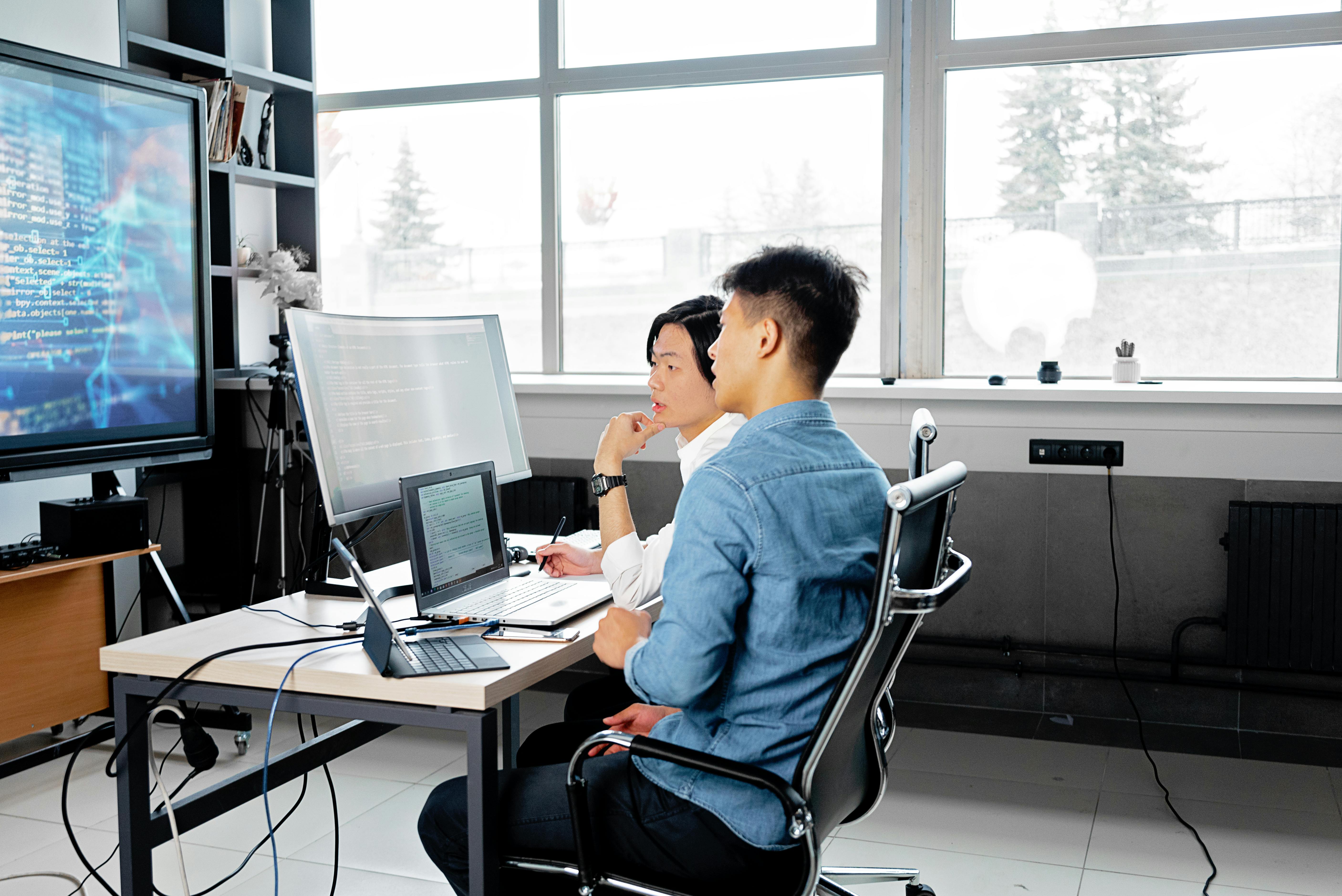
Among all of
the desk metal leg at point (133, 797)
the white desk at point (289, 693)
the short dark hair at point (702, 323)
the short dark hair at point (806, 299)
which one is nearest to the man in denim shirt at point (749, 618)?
the short dark hair at point (806, 299)

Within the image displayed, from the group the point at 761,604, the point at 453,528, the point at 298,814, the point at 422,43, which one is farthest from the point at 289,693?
the point at 422,43

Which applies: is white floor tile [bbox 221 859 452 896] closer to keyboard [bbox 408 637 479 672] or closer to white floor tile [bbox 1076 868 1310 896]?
keyboard [bbox 408 637 479 672]

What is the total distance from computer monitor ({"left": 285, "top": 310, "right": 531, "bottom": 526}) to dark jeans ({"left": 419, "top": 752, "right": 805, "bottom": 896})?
58cm

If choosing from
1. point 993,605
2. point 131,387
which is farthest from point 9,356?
point 993,605

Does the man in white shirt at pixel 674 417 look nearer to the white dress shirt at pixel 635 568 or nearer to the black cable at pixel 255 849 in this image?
the white dress shirt at pixel 635 568

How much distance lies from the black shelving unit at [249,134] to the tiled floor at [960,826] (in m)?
1.76

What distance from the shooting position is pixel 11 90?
113 inches

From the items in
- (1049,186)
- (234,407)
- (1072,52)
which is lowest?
(234,407)

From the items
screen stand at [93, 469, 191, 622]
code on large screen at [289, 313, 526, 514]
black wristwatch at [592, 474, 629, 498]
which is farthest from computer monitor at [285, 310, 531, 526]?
screen stand at [93, 469, 191, 622]

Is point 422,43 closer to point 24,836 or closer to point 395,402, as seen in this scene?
point 395,402

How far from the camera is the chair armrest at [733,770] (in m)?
1.34

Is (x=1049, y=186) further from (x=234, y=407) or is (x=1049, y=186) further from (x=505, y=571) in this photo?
(x=234, y=407)

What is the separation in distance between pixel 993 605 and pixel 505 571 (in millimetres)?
1908

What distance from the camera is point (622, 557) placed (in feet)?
6.43
